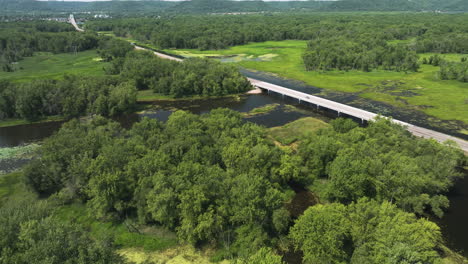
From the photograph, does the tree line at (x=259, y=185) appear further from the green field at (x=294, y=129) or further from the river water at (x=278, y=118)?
the green field at (x=294, y=129)

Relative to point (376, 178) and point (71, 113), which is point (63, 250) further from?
point (71, 113)

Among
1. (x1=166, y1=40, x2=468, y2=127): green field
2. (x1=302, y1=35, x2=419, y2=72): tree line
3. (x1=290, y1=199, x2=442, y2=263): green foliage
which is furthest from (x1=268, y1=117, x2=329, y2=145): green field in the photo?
(x1=302, y1=35, x2=419, y2=72): tree line

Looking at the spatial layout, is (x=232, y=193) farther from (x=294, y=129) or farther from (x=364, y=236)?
(x=294, y=129)

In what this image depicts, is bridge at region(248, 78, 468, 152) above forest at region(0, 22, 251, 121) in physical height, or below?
below

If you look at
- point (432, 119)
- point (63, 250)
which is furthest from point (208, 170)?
point (432, 119)

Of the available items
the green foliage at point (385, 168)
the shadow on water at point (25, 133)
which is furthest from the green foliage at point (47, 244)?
the shadow on water at point (25, 133)

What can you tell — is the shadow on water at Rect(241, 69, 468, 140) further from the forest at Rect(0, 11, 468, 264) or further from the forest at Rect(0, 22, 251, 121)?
the forest at Rect(0, 22, 251, 121)
